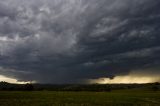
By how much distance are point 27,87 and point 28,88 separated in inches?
51.5

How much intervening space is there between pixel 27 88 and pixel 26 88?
115 cm

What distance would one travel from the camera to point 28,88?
651 ft

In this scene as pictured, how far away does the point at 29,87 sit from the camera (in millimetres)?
199625

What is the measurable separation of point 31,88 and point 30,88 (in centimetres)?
96

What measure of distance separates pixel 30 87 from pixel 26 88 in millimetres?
2981

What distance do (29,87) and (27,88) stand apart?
2.05 metres

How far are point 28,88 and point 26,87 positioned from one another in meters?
2.36

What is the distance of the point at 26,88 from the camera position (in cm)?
19875

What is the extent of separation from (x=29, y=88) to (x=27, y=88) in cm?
143

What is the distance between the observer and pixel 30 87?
7869 inches

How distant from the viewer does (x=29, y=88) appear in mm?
198375

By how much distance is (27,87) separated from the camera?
199 m

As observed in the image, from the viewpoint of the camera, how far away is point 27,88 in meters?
198

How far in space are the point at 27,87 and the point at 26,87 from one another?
115 cm
